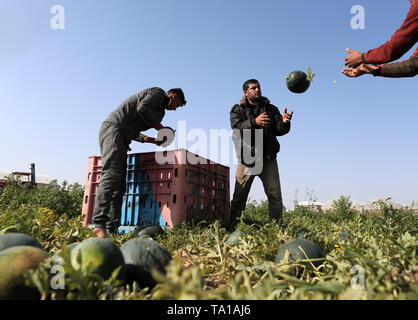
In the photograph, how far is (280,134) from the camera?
4.89 m

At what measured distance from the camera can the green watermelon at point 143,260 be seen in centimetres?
130

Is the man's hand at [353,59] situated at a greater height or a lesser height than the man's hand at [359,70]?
greater

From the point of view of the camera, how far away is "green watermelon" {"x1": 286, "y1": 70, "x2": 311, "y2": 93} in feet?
15.1

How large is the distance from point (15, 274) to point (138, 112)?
3265mm

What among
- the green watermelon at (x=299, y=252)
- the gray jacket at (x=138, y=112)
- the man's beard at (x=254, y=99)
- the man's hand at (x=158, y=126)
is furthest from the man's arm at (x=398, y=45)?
the man's hand at (x=158, y=126)

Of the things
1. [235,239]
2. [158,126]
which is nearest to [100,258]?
[235,239]

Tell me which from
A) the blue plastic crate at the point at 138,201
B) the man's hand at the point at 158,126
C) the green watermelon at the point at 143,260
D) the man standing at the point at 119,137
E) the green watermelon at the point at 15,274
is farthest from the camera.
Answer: the blue plastic crate at the point at 138,201

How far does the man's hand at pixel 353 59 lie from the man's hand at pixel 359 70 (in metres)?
0.06

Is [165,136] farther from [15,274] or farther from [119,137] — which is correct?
[15,274]

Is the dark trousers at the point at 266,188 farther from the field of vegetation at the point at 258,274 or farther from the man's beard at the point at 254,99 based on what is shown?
the field of vegetation at the point at 258,274

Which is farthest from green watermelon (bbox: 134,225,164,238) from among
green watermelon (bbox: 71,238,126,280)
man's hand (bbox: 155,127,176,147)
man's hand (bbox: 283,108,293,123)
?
man's hand (bbox: 283,108,293,123)

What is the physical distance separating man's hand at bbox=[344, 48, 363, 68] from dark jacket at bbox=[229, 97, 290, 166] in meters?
1.50

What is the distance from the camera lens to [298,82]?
15.1ft
